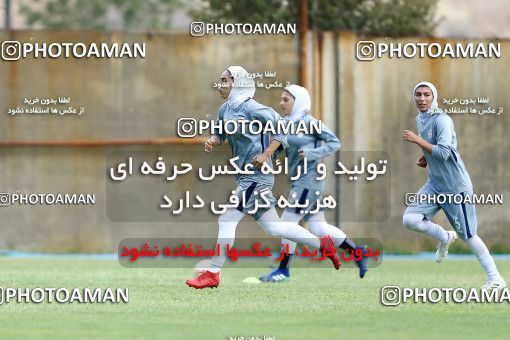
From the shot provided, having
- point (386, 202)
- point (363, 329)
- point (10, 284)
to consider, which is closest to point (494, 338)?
point (363, 329)

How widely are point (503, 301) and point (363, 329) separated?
8.08ft

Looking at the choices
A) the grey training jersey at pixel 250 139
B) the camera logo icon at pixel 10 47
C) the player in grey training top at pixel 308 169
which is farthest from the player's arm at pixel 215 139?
the camera logo icon at pixel 10 47

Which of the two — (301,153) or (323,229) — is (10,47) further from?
(323,229)

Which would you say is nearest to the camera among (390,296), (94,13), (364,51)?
(390,296)

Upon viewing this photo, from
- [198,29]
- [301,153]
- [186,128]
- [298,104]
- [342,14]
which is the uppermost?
[342,14]

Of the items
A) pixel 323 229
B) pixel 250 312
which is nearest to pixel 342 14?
pixel 323 229

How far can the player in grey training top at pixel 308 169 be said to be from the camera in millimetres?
14219

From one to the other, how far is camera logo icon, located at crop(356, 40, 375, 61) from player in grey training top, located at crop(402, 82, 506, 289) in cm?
777

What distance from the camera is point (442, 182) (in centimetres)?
1309

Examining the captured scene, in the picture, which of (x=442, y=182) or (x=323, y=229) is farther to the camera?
(x=323, y=229)

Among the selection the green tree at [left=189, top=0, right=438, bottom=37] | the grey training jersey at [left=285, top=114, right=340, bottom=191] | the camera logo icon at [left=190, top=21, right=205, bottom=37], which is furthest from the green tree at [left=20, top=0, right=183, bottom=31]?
the grey training jersey at [left=285, top=114, right=340, bottom=191]

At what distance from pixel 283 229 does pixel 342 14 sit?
15.8 m

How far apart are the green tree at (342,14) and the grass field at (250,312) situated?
40.8 ft

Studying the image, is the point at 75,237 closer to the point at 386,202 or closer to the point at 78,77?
the point at 78,77
